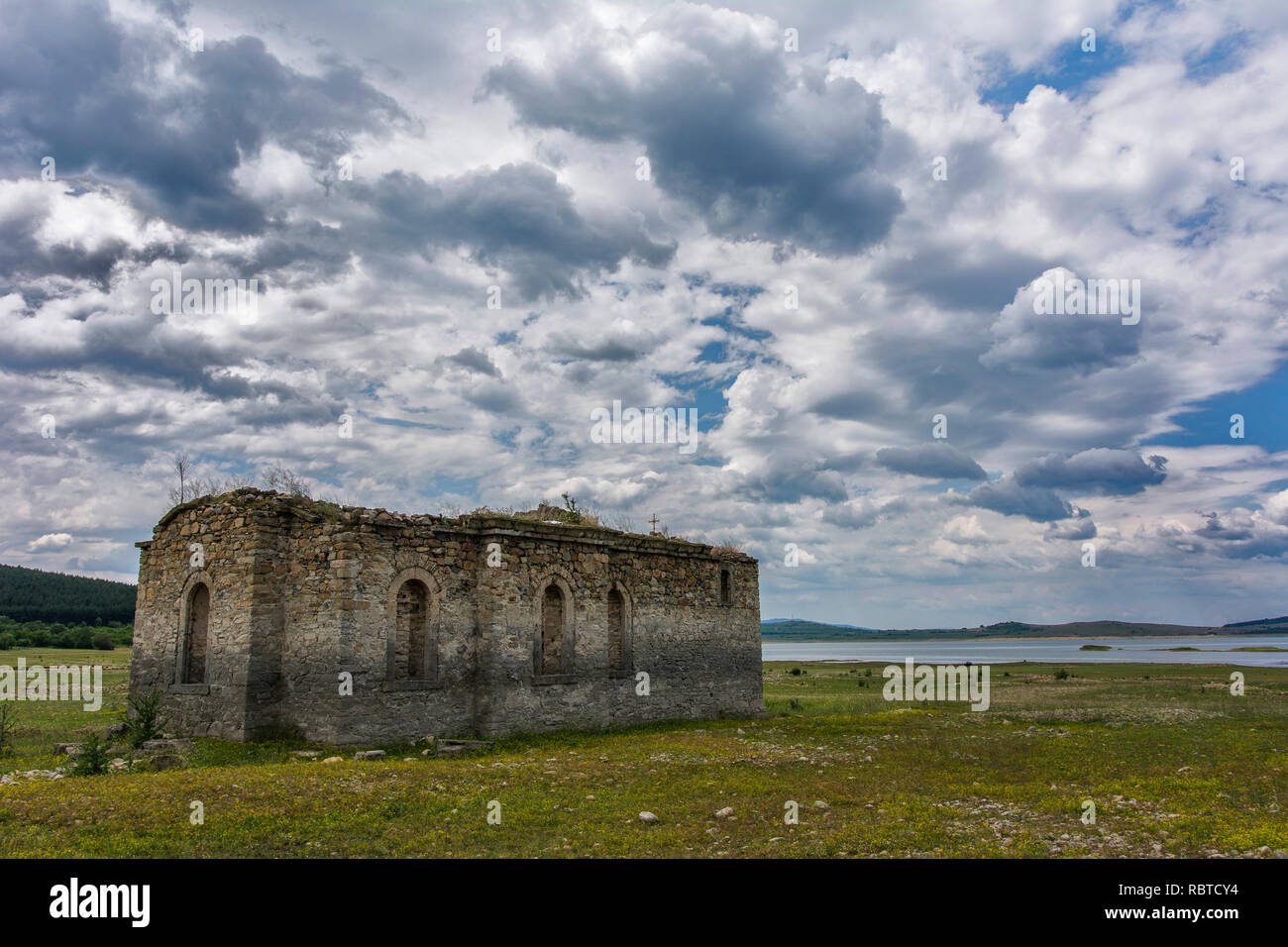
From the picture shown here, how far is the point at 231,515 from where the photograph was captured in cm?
1769

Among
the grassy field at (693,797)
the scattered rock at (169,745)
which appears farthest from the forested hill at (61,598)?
the scattered rock at (169,745)

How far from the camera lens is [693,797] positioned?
1245cm

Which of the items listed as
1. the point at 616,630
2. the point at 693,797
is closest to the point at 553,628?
the point at 616,630

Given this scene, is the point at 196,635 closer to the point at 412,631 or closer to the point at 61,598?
the point at 412,631

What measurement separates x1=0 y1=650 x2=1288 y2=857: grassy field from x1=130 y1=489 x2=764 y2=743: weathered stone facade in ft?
3.40

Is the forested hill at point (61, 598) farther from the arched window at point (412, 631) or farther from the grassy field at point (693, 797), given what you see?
the arched window at point (412, 631)

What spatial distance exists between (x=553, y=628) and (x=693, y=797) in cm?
895

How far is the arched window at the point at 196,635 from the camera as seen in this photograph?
18328mm

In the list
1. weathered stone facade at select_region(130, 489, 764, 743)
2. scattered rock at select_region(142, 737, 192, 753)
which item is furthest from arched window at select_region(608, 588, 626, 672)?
scattered rock at select_region(142, 737, 192, 753)

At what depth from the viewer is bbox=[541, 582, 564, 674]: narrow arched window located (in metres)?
20.5

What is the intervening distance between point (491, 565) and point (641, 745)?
18.2ft

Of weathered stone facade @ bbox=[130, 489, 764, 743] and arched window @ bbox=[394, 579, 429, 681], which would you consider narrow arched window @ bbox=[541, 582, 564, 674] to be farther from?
arched window @ bbox=[394, 579, 429, 681]
